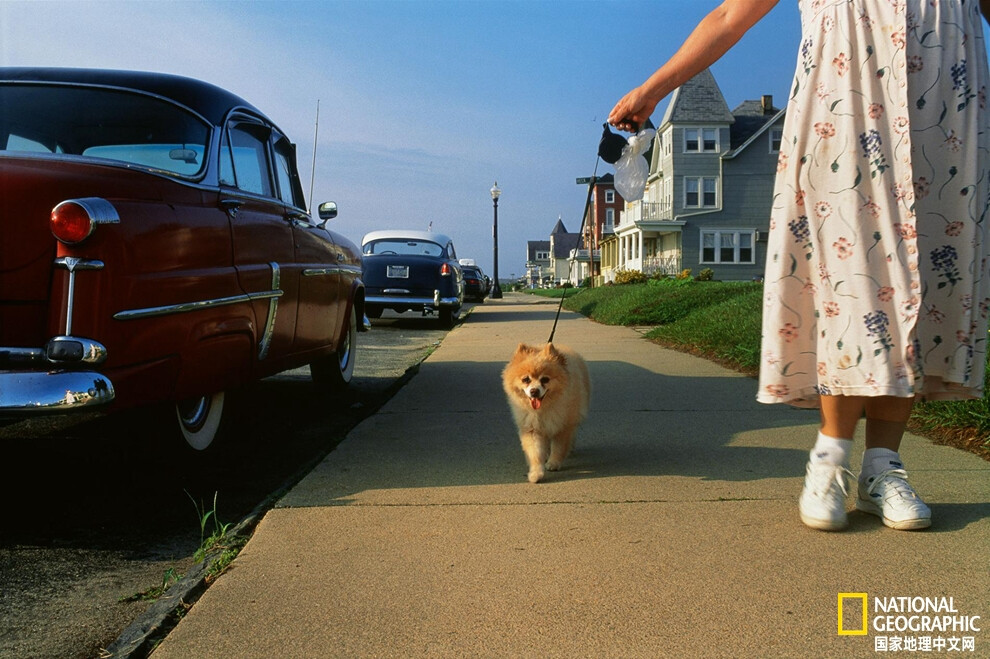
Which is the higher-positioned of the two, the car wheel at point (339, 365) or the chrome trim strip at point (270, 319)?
the chrome trim strip at point (270, 319)

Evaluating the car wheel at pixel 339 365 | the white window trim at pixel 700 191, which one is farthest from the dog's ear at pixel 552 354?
the white window trim at pixel 700 191

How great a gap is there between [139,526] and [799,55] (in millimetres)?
3098

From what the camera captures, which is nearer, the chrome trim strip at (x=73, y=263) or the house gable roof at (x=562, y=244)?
the chrome trim strip at (x=73, y=263)

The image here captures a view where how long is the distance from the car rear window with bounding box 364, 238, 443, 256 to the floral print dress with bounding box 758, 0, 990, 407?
1385 cm

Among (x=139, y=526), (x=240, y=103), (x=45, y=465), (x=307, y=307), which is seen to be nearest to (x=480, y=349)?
(x=307, y=307)

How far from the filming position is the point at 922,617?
2131 millimetres

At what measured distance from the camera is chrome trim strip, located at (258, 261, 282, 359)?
4.46 meters

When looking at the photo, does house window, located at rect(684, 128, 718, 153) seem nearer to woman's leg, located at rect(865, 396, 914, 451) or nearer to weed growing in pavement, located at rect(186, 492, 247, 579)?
woman's leg, located at rect(865, 396, 914, 451)

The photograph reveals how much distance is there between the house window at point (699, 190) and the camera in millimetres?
39562

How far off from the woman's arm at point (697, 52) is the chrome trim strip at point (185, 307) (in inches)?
78.9

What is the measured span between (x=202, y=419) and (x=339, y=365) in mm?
2539

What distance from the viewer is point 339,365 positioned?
6.68 m

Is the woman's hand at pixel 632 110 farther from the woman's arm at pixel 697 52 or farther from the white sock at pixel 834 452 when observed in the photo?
the white sock at pixel 834 452

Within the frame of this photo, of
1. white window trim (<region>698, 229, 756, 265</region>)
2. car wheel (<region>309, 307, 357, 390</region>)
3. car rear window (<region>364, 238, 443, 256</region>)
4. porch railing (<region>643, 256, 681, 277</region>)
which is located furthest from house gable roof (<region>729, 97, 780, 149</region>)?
car wheel (<region>309, 307, 357, 390</region>)
